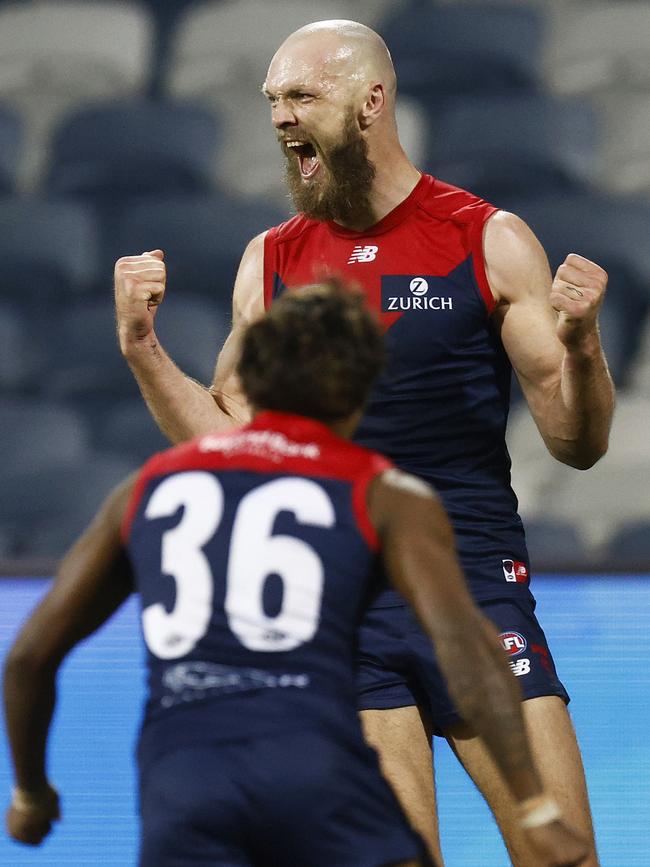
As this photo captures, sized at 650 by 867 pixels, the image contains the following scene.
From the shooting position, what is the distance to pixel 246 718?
197cm

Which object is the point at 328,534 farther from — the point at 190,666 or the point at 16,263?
the point at 16,263

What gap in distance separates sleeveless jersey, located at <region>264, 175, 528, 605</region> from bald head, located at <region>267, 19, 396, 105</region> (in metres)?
0.38

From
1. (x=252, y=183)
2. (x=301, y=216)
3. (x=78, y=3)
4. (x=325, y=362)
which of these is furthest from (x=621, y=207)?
(x=325, y=362)

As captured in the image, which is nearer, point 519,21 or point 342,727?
point 342,727

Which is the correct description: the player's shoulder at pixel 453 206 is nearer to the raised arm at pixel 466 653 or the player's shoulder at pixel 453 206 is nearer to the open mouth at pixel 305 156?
the open mouth at pixel 305 156

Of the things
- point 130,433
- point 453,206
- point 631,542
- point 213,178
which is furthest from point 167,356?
point 213,178

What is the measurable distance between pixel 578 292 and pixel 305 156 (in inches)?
31.4

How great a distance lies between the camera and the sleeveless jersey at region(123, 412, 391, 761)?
6.51 ft

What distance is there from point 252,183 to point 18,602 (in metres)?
3.67

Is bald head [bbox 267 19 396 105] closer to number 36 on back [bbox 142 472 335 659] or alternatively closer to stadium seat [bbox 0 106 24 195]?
number 36 on back [bbox 142 472 335 659]

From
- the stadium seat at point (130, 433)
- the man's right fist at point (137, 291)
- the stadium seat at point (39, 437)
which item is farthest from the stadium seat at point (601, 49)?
the man's right fist at point (137, 291)

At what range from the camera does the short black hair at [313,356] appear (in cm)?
210

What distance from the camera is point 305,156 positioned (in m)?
3.28

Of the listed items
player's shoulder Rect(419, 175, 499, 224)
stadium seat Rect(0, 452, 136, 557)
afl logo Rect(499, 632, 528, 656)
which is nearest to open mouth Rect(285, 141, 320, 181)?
player's shoulder Rect(419, 175, 499, 224)
